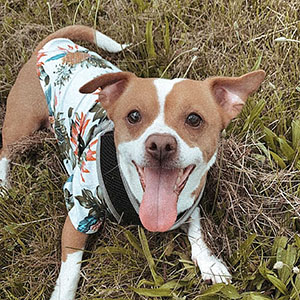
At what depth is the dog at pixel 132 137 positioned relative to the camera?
2303mm

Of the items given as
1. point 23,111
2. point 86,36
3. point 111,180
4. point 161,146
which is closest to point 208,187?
point 111,180

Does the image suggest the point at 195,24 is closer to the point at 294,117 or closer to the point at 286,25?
the point at 286,25

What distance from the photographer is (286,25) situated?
3.79 meters

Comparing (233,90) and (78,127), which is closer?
(233,90)

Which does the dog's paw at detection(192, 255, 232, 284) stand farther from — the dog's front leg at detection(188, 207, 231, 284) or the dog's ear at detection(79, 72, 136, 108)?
the dog's ear at detection(79, 72, 136, 108)

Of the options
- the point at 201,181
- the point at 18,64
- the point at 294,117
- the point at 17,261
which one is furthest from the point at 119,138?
the point at 18,64

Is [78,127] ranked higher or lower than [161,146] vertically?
lower

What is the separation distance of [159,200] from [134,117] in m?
0.44

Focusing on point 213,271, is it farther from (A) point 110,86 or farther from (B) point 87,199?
(A) point 110,86

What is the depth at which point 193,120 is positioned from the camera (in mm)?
2334

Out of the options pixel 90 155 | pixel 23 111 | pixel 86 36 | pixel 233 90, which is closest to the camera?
pixel 233 90

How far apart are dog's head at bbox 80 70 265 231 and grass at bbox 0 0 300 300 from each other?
44 centimetres

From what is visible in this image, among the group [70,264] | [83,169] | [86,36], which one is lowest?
[70,264]

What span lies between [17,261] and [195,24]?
2518 mm
